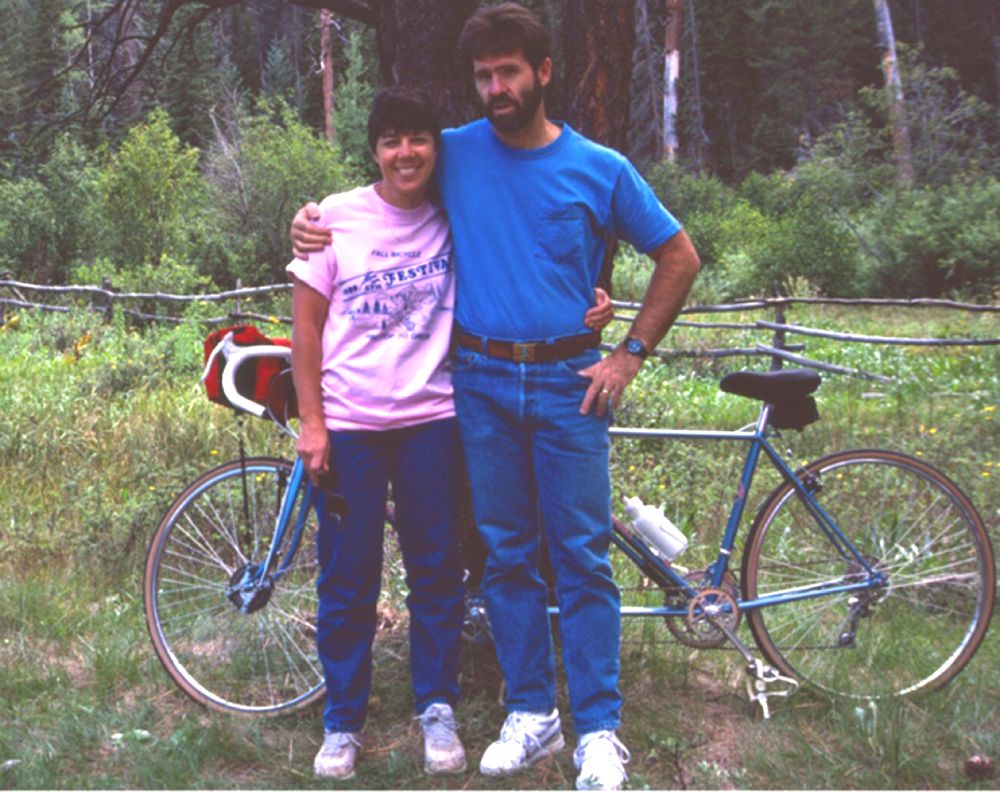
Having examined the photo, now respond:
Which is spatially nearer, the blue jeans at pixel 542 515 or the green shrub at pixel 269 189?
the blue jeans at pixel 542 515

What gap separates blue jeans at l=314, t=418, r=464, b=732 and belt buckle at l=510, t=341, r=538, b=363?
0.98 ft

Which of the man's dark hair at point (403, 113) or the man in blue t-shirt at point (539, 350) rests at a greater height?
the man's dark hair at point (403, 113)

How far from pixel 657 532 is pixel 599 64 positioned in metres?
1.48

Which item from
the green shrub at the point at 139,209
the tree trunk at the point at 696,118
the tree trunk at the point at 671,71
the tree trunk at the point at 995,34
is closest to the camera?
the green shrub at the point at 139,209

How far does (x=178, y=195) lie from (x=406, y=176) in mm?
21788

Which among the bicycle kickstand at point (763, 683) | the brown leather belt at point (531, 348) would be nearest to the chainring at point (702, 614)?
the bicycle kickstand at point (763, 683)

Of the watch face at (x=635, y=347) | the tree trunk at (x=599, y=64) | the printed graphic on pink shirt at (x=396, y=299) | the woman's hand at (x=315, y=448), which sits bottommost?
the woman's hand at (x=315, y=448)

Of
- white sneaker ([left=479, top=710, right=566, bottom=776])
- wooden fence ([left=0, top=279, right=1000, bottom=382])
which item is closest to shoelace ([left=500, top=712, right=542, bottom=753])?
Answer: white sneaker ([left=479, top=710, right=566, bottom=776])

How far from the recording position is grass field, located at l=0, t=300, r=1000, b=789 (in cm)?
354

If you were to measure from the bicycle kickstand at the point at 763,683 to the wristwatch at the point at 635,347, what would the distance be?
1.08 metres

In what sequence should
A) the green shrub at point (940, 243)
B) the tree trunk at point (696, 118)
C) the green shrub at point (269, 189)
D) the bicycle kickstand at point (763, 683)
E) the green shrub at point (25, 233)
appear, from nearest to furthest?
1. the bicycle kickstand at point (763, 683)
2. the green shrub at point (940, 243)
3. the green shrub at point (25, 233)
4. the green shrub at point (269, 189)
5. the tree trunk at point (696, 118)

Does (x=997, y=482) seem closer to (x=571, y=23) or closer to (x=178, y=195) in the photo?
(x=571, y=23)

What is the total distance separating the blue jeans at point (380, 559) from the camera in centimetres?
345

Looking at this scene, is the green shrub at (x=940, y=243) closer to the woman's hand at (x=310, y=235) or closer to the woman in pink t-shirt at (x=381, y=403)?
the woman in pink t-shirt at (x=381, y=403)
